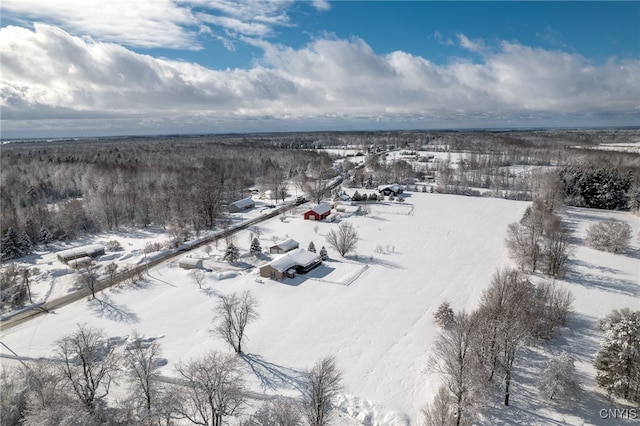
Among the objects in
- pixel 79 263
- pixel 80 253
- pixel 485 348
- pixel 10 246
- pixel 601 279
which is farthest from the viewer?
pixel 10 246

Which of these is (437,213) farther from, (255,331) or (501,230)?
(255,331)

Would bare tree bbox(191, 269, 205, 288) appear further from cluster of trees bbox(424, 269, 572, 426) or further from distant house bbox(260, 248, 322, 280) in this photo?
cluster of trees bbox(424, 269, 572, 426)

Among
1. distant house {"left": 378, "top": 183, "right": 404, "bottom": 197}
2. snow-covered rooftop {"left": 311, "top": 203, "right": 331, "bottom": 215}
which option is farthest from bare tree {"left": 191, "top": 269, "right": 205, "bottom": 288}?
distant house {"left": 378, "top": 183, "right": 404, "bottom": 197}

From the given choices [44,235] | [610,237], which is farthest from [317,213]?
[44,235]

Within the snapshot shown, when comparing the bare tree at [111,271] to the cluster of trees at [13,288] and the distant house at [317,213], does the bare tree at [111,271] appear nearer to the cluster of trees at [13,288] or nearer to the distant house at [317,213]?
the cluster of trees at [13,288]

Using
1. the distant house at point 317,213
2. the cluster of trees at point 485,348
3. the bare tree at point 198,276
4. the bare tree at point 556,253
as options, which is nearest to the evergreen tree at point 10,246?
the bare tree at point 198,276

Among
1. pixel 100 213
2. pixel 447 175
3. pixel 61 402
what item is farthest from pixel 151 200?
pixel 447 175

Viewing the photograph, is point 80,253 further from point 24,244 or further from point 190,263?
point 190,263
